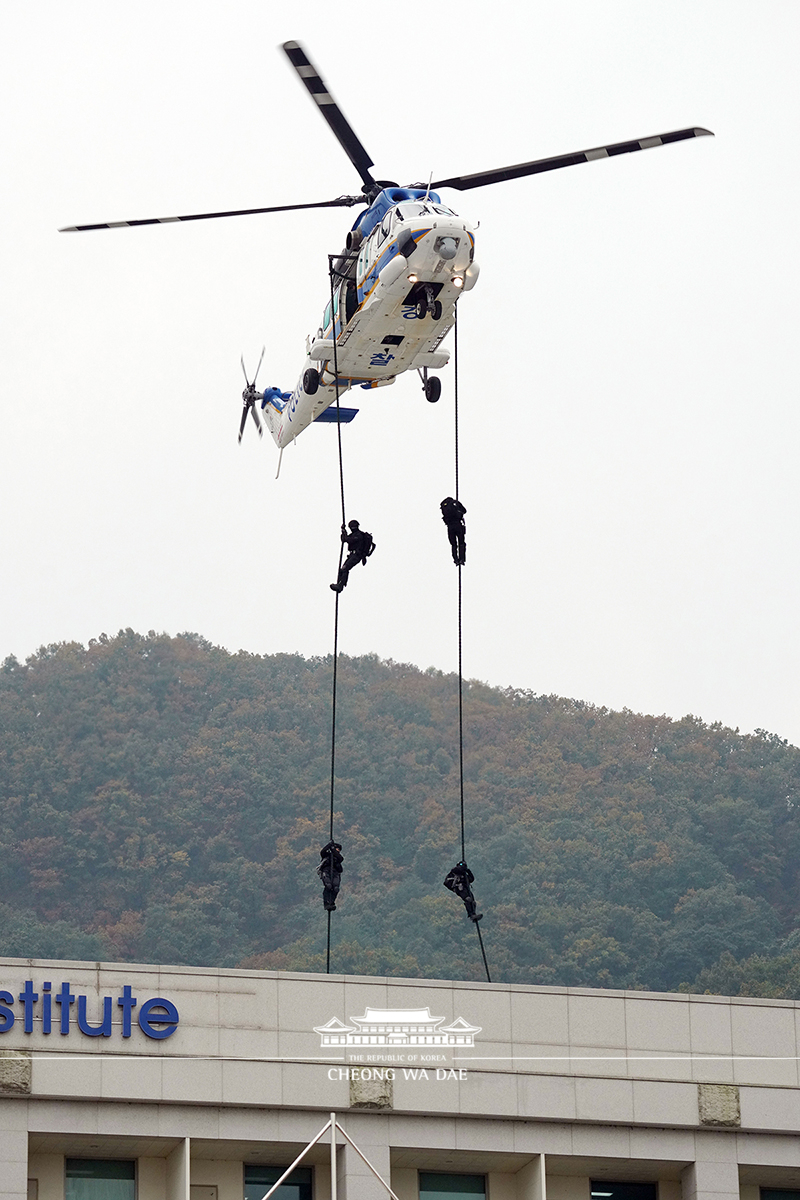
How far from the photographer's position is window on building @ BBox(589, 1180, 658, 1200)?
29812 mm

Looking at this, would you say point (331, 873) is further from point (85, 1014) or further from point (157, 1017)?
point (85, 1014)

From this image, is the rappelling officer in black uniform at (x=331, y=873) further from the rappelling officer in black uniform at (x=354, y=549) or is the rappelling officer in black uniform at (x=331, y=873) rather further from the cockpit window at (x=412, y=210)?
the cockpit window at (x=412, y=210)

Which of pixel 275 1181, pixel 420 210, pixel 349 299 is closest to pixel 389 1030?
pixel 275 1181

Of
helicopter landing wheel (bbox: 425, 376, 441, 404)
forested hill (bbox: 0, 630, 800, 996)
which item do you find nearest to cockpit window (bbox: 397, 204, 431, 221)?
helicopter landing wheel (bbox: 425, 376, 441, 404)

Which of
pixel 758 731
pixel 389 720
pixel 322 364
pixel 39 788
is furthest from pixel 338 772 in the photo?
Result: pixel 322 364

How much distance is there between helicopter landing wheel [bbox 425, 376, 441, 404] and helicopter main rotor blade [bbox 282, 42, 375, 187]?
4697mm

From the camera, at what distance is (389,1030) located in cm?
2827

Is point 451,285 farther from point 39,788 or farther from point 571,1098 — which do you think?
point 39,788

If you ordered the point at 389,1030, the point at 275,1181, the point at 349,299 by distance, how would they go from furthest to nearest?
the point at 349,299
the point at 275,1181
the point at 389,1030

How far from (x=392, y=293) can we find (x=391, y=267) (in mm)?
552

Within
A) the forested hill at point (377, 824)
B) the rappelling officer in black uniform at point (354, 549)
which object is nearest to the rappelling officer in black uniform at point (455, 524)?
the rappelling officer in black uniform at point (354, 549)

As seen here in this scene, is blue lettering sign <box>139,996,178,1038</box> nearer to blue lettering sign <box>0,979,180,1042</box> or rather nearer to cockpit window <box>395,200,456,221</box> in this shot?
blue lettering sign <box>0,979,180,1042</box>

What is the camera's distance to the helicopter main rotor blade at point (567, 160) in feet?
95.7

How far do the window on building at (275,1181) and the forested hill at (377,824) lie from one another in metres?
70.5
